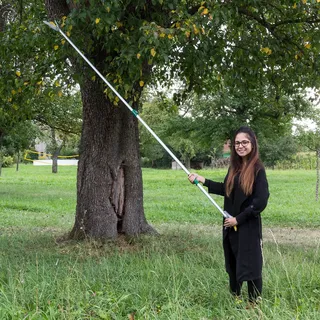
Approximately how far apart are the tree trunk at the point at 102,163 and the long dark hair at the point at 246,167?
151 inches

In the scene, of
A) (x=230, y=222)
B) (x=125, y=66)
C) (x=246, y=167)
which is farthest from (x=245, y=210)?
(x=125, y=66)

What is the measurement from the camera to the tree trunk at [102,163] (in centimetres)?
806

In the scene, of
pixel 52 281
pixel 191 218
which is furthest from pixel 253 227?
pixel 191 218

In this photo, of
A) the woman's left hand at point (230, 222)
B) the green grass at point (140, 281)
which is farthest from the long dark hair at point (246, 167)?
the green grass at point (140, 281)

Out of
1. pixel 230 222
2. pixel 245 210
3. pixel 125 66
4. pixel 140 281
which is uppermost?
pixel 125 66

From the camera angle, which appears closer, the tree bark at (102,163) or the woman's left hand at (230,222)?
the woman's left hand at (230,222)

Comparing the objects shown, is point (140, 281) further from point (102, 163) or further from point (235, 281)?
point (102, 163)

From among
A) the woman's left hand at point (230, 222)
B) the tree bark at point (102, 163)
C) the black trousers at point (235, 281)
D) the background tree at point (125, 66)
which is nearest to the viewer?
the woman's left hand at point (230, 222)

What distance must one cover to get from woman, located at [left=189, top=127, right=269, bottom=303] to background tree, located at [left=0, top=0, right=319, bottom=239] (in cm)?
210

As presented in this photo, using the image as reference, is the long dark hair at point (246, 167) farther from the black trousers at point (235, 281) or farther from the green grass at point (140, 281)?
the green grass at point (140, 281)

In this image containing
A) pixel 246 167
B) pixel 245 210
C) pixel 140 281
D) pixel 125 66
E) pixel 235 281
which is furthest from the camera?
pixel 125 66

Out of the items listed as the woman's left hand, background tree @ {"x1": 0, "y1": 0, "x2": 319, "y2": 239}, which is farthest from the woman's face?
background tree @ {"x1": 0, "y1": 0, "x2": 319, "y2": 239}

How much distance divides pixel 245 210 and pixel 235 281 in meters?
0.74

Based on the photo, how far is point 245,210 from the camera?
4301mm
